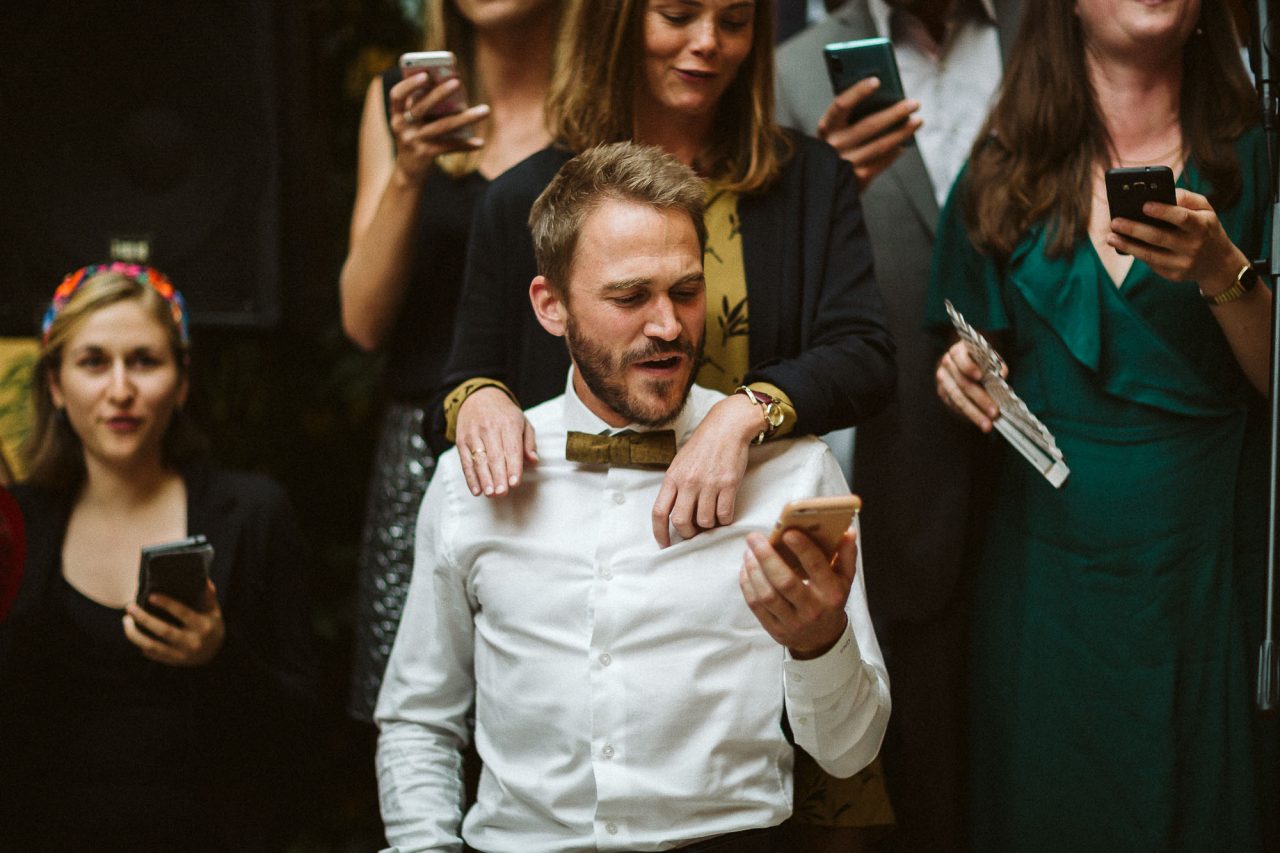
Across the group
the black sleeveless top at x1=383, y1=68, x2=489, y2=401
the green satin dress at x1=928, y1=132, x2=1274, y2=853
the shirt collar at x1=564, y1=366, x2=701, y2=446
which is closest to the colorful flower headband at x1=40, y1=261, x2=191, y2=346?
the black sleeveless top at x1=383, y1=68, x2=489, y2=401

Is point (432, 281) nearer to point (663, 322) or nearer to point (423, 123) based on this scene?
point (423, 123)

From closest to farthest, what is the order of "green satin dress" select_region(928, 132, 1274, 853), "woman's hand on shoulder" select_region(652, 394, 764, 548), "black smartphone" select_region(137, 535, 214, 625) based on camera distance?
"woman's hand on shoulder" select_region(652, 394, 764, 548) < "green satin dress" select_region(928, 132, 1274, 853) < "black smartphone" select_region(137, 535, 214, 625)

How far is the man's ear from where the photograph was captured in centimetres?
186

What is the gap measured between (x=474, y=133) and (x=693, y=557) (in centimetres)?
86

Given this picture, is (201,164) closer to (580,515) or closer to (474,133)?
(474,133)

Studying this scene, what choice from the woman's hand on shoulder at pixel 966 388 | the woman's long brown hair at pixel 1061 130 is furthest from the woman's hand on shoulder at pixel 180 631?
the woman's long brown hair at pixel 1061 130

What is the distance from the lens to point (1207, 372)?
1980mm

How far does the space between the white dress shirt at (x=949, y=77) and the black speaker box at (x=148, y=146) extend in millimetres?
1273

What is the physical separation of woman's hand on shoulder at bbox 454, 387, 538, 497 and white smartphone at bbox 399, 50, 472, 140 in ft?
1.74

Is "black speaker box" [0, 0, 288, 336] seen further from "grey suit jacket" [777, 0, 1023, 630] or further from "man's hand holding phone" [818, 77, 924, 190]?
"man's hand holding phone" [818, 77, 924, 190]

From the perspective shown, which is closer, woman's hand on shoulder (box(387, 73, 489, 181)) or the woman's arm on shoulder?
the woman's arm on shoulder

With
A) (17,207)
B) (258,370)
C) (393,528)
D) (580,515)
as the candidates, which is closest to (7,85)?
(17,207)

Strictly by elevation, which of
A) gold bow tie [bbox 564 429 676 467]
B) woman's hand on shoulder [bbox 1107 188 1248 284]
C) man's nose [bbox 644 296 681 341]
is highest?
woman's hand on shoulder [bbox 1107 188 1248 284]

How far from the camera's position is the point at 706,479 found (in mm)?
1710
